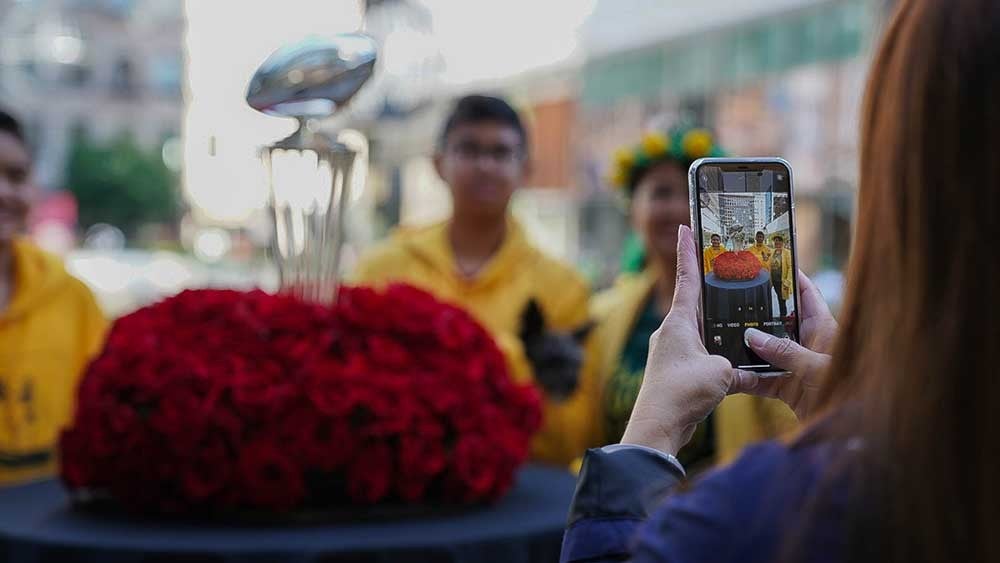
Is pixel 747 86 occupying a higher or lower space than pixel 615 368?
higher

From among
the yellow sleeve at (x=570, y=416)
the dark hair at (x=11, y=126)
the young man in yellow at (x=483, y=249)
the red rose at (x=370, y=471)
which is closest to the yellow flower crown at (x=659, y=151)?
the young man in yellow at (x=483, y=249)

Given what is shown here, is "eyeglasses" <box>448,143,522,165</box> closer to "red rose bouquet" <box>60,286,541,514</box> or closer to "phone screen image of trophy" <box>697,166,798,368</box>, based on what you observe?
"red rose bouquet" <box>60,286,541,514</box>

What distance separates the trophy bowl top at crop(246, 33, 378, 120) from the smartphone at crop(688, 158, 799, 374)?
1.33m

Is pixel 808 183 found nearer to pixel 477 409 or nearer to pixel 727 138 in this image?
pixel 727 138

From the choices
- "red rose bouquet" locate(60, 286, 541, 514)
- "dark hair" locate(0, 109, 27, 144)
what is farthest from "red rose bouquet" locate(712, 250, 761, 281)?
"dark hair" locate(0, 109, 27, 144)

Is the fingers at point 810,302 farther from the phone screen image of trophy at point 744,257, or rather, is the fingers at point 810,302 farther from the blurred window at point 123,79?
the blurred window at point 123,79

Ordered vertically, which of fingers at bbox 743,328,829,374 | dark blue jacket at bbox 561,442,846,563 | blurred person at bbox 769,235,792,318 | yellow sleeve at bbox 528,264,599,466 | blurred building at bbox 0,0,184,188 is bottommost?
yellow sleeve at bbox 528,264,599,466

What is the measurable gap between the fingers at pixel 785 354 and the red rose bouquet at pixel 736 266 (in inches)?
2.7

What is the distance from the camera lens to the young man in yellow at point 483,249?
139 inches

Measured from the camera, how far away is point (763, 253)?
128cm

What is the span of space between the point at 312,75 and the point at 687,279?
4.64 ft

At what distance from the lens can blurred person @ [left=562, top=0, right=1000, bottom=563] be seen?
2.82 feet

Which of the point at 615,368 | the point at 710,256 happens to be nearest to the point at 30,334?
the point at 615,368

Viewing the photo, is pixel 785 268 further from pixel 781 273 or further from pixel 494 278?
pixel 494 278
